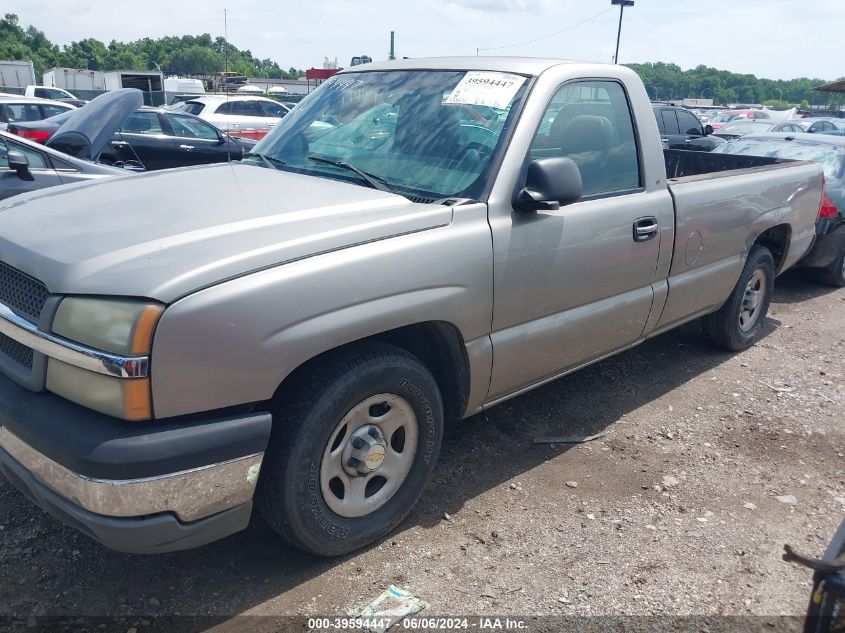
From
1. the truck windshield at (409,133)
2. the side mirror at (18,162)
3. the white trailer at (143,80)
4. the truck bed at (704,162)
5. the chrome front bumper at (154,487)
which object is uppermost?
the white trailer at (143,80)

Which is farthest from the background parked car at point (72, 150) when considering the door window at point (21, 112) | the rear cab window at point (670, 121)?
the rear cab window at point (670, 121)

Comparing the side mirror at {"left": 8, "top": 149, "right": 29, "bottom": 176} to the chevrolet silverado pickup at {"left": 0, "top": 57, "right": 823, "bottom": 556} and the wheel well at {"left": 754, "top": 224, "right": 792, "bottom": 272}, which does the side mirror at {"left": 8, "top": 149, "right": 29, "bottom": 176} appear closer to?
the chevrolet silverado pickup at {"left": 0, "top": 57, "right": 823, "bottom": 556}

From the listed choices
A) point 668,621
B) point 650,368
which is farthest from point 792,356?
point 668,621

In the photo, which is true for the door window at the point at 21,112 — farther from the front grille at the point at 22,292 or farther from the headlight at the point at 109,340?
the headlight at the point at 109,340

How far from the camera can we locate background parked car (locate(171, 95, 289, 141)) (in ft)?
53.0

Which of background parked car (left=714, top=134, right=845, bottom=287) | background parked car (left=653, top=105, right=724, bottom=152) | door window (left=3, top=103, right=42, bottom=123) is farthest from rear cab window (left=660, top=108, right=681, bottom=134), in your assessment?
door window (left=3, top=103, right=42, bottom=123)

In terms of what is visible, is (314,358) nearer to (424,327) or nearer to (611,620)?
(424,327)

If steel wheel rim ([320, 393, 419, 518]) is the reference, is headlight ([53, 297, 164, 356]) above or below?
above

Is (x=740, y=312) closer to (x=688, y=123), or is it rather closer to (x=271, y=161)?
(x=271, y=161)

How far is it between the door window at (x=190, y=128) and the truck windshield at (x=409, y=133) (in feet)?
31.1

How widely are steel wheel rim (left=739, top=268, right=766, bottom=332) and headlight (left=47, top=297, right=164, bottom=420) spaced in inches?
175

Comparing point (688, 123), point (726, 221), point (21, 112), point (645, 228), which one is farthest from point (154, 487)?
point (688, 123)

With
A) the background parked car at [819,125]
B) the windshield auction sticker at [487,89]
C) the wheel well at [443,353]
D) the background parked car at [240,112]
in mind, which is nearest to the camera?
the wheel well at [443,353]

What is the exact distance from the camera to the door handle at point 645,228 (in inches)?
149
